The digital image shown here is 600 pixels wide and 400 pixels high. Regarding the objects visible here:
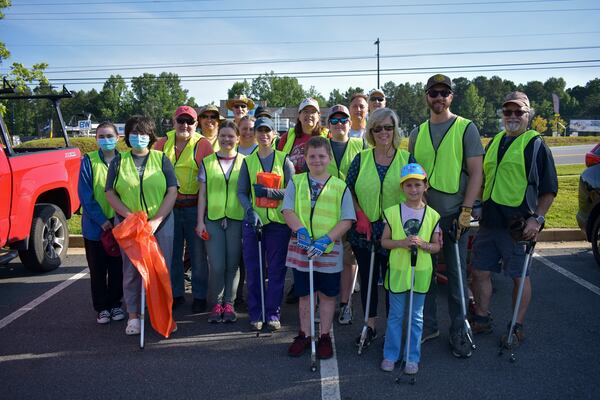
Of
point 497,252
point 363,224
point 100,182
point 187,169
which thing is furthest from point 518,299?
point 100,182

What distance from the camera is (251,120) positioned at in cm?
493

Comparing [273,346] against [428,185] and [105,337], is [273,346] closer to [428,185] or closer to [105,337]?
[105,337]

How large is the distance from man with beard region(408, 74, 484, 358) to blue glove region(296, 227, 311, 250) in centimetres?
114

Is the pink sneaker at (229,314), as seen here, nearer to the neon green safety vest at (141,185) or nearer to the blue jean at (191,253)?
the blue jean at (191,253)

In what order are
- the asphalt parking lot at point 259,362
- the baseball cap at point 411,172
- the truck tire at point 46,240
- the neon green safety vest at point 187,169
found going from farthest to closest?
1. the truck tire at point 46,240
2. the neon green safety vest at point 187,169
3. the baseball cap at point 411,172
4. the asphalt parking lot at point 259,362

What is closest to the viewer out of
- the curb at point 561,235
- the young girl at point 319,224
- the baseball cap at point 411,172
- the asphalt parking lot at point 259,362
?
the asphalt parking lot at point 259,362

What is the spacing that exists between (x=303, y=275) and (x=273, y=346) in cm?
73

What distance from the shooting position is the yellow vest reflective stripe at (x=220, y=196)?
4422mm

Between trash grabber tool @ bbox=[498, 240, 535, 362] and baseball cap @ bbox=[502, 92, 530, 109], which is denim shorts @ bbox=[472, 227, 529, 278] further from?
baseball cap @ bbox=[502, 92, 530, 109]

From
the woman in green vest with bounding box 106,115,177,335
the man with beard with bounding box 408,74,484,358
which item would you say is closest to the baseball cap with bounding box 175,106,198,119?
the woman in green vest with bounding box 106,115,177,335

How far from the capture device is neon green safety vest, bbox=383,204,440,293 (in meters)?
3.56

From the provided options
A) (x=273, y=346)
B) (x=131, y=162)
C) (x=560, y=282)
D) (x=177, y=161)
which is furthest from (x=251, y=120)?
(x=560, y=282)

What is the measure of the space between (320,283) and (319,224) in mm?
501

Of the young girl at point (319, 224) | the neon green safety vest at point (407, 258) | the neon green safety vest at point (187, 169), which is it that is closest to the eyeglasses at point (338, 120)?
the young girl at point (319, 224)
